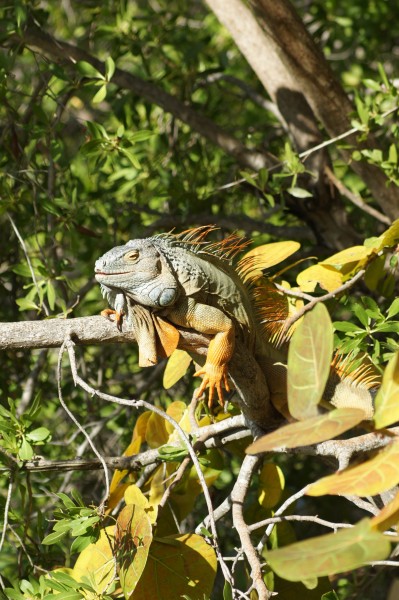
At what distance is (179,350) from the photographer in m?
2.22

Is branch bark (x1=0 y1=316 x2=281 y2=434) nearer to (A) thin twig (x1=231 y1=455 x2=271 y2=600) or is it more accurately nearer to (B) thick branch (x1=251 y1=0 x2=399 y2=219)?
(A) thin twig (x1=231 y1=455 x2=271 y2=600)

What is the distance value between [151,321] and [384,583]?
2655 mm

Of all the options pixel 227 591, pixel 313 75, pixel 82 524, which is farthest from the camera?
pixel 313 75

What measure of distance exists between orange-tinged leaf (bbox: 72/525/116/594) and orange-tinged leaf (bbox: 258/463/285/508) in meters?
0.45

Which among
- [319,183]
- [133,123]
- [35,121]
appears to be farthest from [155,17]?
[319,183]

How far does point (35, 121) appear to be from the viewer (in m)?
2.98

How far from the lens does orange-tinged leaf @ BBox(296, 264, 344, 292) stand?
2.06 metres

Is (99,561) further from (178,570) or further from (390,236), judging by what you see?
(390,236)

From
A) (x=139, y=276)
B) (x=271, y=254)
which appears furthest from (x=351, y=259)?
(x=139, y=276)

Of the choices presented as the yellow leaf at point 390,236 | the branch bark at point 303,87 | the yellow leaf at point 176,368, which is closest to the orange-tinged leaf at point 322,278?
the yellow leaf at point 390,236

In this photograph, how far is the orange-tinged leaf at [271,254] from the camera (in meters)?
2.05

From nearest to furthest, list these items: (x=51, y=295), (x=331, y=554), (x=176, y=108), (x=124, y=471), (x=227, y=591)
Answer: (x=331, y=554) < (x=227, y=591) < (x=124, y=471) < (x=51, y=295) < (x=176, y=108)

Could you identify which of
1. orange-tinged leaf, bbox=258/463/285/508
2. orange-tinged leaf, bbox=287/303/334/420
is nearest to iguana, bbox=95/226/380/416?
orange-tinged leaf, bbox=258/463/285/508

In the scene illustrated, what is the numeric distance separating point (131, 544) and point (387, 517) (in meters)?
0.87
